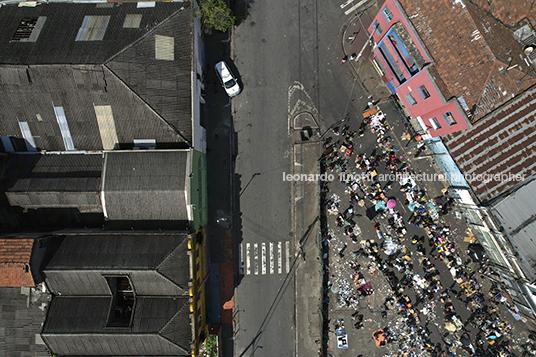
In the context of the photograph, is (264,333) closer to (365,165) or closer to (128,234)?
(128,234)

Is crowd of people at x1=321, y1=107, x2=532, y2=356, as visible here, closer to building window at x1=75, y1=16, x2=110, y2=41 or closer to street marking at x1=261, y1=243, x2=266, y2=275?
street marking at x1=261, y1=243, x2=266, y2=275

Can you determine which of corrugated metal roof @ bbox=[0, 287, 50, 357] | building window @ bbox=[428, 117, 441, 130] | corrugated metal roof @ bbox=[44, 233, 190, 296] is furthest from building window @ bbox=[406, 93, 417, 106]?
corrugated metal roof @ bbox=[0, 287, 50, 357]

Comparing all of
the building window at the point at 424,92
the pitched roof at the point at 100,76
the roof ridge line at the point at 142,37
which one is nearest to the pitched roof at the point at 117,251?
the pitched roof at the point at 100,76

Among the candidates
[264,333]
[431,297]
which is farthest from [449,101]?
[264,333]

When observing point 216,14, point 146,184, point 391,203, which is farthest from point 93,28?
point 391,203

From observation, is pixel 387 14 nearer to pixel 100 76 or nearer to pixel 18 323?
pixel 100 76

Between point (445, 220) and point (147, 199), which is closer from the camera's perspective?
point (147, 199)
